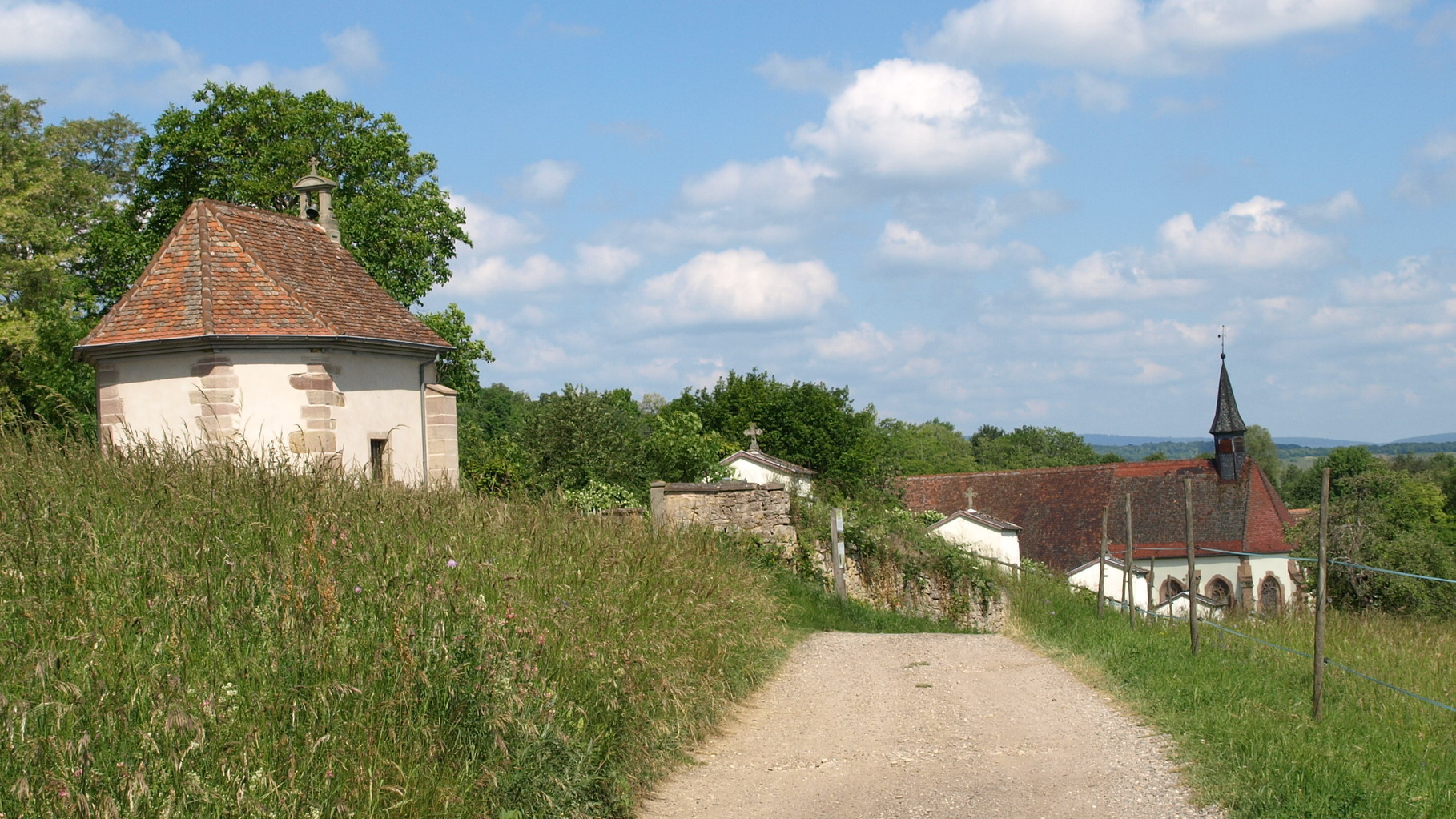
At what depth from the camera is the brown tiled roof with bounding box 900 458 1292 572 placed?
178ft

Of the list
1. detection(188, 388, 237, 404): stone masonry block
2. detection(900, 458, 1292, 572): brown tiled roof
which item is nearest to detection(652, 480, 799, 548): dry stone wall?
detection(188, 388, 237, 404): stone masonry block

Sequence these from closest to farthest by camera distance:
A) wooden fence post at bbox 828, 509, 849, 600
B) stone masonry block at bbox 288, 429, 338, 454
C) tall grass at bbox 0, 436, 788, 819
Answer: tall grass at bbox 0, 436, 788, 819 → wooden fence post at bbox 828, 509, 849, 600 → stone masonry block at bbox 288, 429, 338, 454

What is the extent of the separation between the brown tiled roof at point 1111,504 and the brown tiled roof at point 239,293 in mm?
38034

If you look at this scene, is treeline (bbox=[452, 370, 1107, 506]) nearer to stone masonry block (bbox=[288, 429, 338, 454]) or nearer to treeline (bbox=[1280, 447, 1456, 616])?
stone masonry block (bbox=[288, 429, 338, 454])

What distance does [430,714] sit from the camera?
442cm

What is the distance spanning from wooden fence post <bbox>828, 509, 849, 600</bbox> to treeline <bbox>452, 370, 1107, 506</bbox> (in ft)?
14.3

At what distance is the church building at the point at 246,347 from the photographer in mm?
16812

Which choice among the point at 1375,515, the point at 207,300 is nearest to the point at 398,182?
the point at 207,300

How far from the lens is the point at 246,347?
17.0 metres

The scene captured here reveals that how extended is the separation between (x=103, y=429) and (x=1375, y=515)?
42146mm

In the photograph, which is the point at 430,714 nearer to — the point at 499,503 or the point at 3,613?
the point at 3,613

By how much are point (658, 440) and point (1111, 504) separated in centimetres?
3285

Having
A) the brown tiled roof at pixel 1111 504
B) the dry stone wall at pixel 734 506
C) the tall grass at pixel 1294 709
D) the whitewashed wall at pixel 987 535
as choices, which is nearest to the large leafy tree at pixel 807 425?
the brown tiled roof at pixel 1111 504

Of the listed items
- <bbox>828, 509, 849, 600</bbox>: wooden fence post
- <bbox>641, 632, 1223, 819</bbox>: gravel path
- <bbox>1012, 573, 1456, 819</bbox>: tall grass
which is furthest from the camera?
<bbox>828, 509, 849, 600</bbox>: wooden fence post
